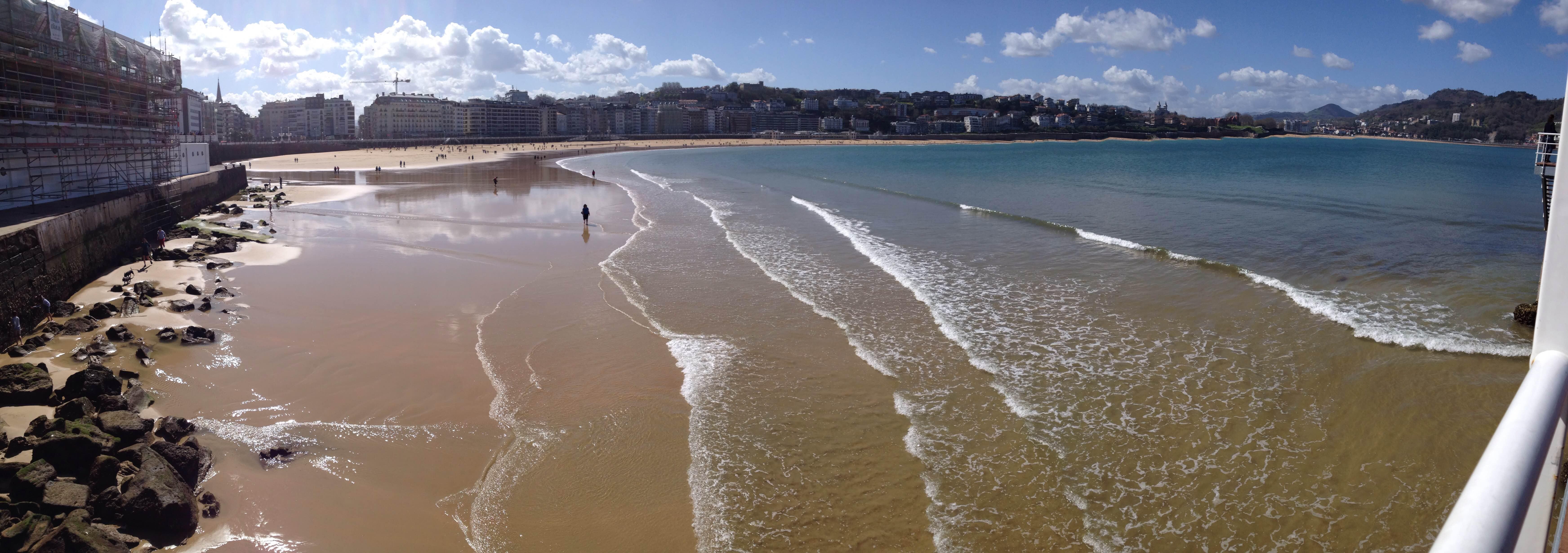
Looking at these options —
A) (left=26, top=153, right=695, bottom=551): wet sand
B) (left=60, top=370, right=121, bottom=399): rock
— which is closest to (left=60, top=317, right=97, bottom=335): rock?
(left=26, top=153, right=695, bottom=551): wet sand

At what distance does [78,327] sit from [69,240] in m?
4.53

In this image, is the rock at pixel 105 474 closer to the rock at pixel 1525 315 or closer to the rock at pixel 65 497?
the rock at pixel 65 497

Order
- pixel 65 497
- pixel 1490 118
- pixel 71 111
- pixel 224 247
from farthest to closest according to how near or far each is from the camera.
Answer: pixel 1490 118 < pixel 71 111 < pixel 224 247 < pixel 65 497

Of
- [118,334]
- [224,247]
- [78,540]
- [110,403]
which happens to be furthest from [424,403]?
[224,247]

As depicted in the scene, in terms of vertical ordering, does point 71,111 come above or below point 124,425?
above

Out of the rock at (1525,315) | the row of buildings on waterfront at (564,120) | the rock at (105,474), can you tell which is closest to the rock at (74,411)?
the rock at (105,474)

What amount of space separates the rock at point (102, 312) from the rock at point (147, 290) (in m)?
1.10

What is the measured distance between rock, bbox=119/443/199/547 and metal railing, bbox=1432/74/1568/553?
27.3 ft

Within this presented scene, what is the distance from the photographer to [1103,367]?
33.7 ft

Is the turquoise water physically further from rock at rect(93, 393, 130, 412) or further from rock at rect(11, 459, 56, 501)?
rock at rect(93, 393, 130, 412)

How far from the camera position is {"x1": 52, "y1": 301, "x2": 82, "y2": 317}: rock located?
12.6 m

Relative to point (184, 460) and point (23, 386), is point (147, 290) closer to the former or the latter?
point (23, 386)

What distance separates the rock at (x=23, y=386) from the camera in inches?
330

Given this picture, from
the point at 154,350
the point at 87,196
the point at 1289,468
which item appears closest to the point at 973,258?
the point at 1289,468
